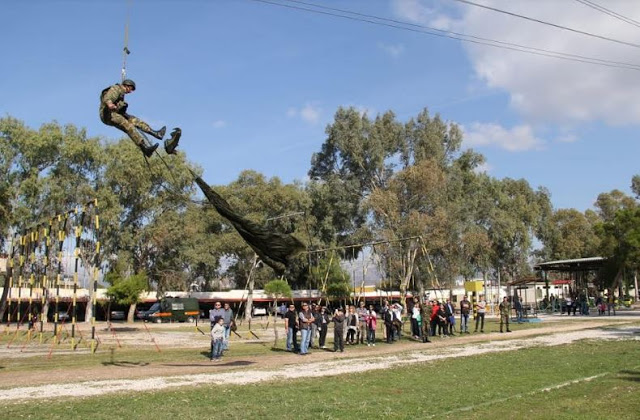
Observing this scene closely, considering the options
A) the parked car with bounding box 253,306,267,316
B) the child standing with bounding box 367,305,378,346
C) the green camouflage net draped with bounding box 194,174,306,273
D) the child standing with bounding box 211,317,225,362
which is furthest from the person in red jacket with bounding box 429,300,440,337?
the parked car with bounding box 253,306,267,316

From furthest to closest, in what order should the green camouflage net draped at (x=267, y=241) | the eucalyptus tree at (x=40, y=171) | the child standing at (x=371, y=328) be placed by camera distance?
the eucalyptus tree at (x=40, y=171)
the child standing at (x=371, y=328)
the green camouflage net draped at (x=267, y=241)

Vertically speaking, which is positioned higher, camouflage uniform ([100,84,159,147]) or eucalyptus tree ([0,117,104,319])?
eucalyptus tree ([0,117,104,319])

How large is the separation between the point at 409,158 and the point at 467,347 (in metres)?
37.4

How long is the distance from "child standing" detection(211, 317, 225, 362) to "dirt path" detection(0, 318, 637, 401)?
43 cm

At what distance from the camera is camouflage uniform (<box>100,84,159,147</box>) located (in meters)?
10.2

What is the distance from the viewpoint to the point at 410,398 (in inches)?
412

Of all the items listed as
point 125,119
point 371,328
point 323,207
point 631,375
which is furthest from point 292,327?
point 323,207

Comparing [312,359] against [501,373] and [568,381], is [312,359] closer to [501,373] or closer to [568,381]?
[501,373]

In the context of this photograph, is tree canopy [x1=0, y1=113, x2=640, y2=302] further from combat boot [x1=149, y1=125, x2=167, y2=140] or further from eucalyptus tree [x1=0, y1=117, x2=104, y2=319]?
combat boot [x1=149, y1=125, x2=167, y2=140]

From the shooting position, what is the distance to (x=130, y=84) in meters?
10.5

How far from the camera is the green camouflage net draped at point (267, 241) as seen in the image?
10391 mm

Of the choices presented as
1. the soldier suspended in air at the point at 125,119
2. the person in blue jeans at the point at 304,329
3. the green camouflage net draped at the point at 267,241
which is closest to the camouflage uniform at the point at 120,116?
the soldier suspended in air at the point at 125,119

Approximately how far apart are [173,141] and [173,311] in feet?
141

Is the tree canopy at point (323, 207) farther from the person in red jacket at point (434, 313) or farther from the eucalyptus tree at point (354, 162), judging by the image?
the person in red jacket at point (434, 313)
